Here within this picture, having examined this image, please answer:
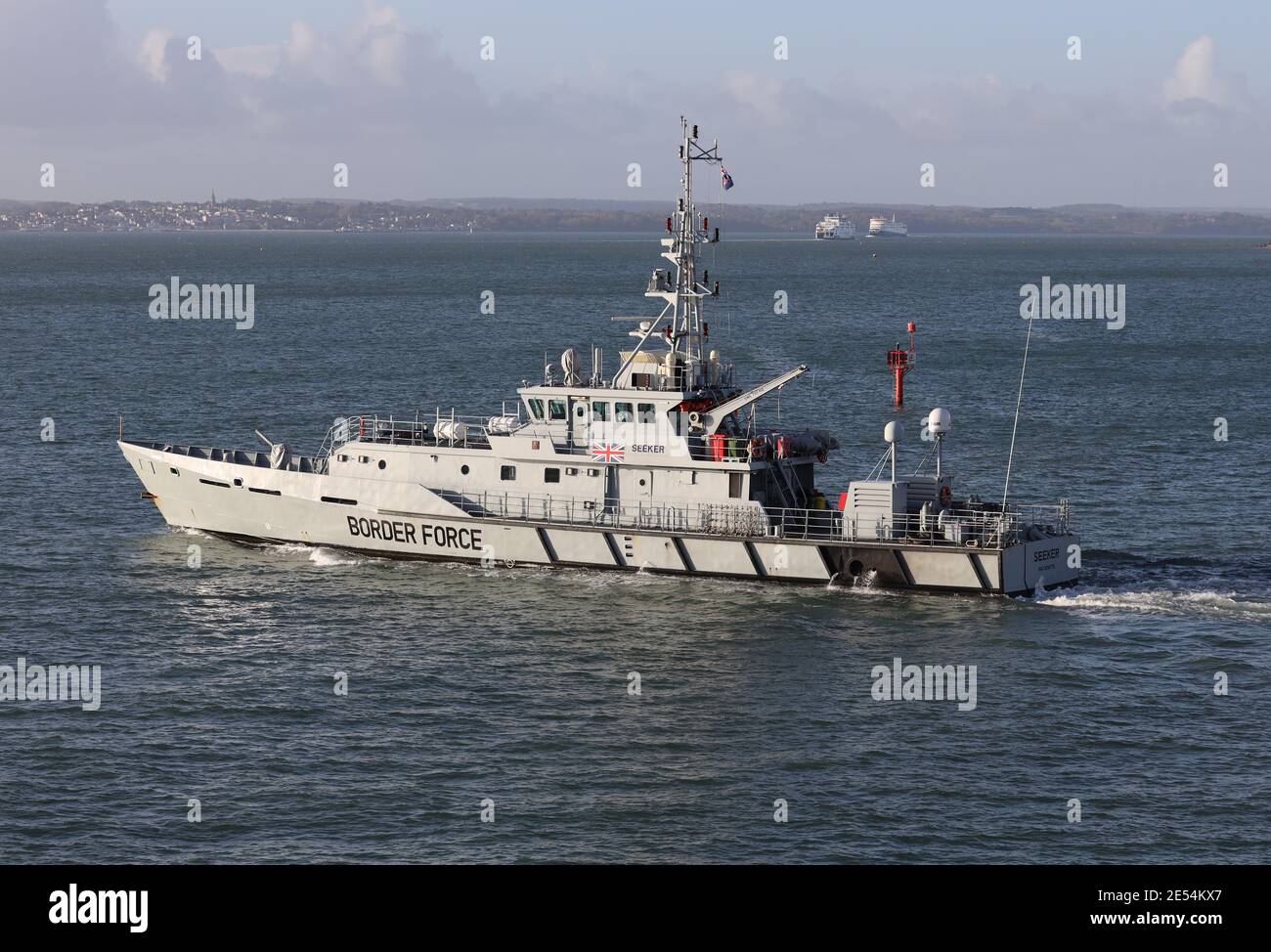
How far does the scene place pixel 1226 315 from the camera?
13862 cm

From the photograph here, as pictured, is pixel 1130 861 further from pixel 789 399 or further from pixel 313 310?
pixel 313 310

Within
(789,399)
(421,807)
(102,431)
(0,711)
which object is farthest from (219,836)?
(789,399)

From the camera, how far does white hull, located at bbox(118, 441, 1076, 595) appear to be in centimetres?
4353

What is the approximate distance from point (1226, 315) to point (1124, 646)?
107297 millimetres

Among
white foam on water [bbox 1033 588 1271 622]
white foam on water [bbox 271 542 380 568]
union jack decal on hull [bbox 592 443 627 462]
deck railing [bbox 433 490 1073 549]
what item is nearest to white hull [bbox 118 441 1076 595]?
white foam on water [bbox 271 542 380 568]

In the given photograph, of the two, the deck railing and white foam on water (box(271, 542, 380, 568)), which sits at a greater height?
the deck railing

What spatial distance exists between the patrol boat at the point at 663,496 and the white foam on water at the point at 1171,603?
1.02 m

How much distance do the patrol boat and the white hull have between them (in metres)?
0.05

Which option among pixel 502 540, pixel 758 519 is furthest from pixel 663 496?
pixel 502 540

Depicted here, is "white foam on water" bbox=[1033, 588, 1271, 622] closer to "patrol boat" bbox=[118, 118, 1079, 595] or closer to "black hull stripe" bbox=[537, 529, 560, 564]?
"patrol boat" bbox=[118, 118, 1079, 595]

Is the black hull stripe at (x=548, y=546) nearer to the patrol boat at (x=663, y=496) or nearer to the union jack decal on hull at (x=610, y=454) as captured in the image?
the patrol boat at (x=663, y=496)

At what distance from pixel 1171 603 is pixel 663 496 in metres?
13.7

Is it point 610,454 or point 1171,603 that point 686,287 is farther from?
point 1171,603

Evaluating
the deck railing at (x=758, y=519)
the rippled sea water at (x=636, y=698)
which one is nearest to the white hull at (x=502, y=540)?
the deck railing at (x=758, y=519)
